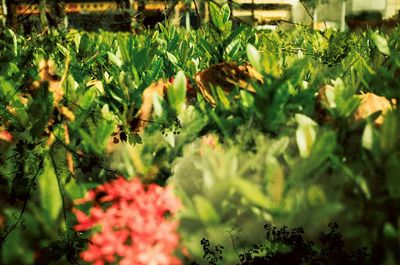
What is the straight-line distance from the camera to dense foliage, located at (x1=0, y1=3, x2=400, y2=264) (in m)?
1.31

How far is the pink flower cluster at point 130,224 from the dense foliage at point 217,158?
0.04 metres

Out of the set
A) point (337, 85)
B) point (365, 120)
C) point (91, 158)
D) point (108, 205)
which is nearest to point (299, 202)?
point (365, 120)

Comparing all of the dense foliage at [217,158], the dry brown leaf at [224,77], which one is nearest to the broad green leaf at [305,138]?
the dense foliage at [217,158]

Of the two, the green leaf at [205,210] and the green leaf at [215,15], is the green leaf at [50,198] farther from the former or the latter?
the green leaf at [215,15]

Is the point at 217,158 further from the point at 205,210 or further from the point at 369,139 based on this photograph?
the point at 369,139

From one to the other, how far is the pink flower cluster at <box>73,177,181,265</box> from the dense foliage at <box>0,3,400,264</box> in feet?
0.14

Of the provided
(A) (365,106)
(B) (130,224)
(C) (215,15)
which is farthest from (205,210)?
(C) (215,15)

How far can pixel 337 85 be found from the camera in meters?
1.57

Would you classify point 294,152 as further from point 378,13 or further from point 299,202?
point 378,13

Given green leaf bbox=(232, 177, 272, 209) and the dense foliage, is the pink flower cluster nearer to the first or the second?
the dense foliage

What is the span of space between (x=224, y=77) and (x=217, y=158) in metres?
0.62

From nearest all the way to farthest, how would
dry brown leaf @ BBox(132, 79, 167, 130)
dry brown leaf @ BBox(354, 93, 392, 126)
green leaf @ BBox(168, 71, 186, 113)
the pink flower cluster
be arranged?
the pink flower cluster
dry brown leaf @ BBox(354, 93, 392, 126)
green leaf @ BBox(168, 71, 186, 113)
dry brown leaf @ BBox(132, 79, 167, 130)

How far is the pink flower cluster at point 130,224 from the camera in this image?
138cm

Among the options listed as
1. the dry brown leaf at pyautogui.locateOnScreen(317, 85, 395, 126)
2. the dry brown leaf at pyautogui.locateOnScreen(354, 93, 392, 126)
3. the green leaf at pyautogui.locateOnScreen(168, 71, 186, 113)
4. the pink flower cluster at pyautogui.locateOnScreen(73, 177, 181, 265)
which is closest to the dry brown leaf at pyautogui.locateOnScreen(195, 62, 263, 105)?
the green leaf at pyautogui.locateOnScreen(168, 71, 186, 113)
